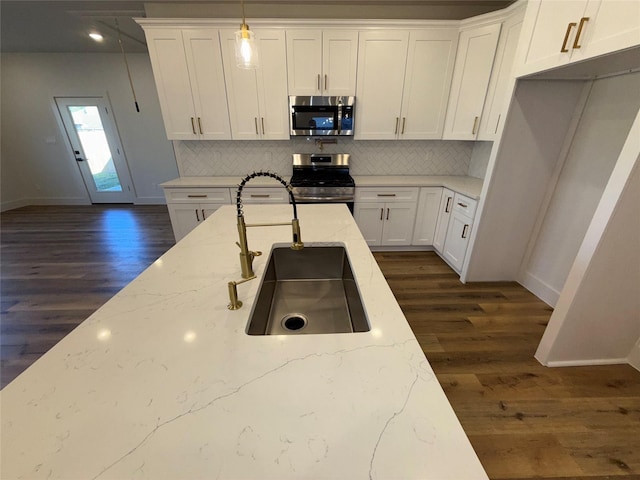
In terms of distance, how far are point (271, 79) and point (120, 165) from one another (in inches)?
169

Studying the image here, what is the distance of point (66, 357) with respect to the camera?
0.66 m

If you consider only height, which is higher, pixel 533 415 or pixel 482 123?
pixel 482 123

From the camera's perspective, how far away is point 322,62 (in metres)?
2.72

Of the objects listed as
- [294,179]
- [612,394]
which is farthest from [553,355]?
[294,179]

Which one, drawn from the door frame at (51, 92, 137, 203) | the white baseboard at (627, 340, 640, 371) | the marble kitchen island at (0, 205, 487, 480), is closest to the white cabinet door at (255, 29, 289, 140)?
the marble kitchen island at (0, 205, 487, 480)

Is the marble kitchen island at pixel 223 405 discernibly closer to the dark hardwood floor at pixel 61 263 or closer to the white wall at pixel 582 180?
the dark hardwood floor at pixel 61 263

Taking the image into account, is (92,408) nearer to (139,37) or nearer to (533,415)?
(533,415)

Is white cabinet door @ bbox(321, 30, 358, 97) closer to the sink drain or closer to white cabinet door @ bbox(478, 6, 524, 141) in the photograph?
white cabinet door @ bbox(478, 6, 524, 141)

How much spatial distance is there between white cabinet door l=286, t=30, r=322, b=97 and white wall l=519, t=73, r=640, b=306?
7.67 ft

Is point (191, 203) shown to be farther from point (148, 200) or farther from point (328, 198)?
point (148, 200)

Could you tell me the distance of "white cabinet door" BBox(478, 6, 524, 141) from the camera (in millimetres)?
2227

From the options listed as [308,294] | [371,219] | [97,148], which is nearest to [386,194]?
[371,219]

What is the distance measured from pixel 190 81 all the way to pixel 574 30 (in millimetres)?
3172

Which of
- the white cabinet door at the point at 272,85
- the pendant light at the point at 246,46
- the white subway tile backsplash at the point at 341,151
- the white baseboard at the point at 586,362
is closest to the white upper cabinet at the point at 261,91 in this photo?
the white cabinet door at the point at 272,85
